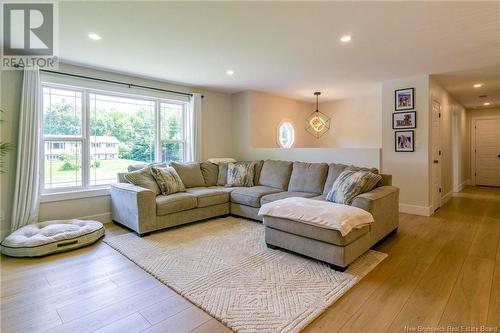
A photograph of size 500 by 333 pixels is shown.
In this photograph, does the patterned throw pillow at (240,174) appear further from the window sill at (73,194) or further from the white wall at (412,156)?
the white wall at (412,156)

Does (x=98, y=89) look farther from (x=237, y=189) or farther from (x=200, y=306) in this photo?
(x=200, y=306)

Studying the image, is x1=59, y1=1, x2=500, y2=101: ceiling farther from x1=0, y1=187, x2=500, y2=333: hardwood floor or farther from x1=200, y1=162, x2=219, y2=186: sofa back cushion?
x1=0, y1=187, x2=500, y2=333: hardwood floor

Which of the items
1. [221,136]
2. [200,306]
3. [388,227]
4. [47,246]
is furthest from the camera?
[221,136]

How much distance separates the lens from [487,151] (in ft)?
24.6

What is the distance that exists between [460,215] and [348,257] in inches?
128

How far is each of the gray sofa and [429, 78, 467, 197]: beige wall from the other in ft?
7.97

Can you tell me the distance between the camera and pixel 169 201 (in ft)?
11.8

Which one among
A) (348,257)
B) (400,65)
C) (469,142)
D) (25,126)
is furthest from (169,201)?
(469,142)

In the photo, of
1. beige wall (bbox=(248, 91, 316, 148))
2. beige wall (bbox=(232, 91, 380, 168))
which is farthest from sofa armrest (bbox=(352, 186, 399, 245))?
beige wall (bbox=(248, 91, 316, 148))

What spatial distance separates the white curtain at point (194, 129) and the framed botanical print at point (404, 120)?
3572mm

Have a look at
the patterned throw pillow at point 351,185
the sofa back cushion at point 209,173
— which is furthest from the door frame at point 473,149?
the sofa back cushion at point 209,173

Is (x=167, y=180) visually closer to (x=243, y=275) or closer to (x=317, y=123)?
(x=243, y=275)

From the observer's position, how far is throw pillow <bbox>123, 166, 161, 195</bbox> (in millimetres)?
3777

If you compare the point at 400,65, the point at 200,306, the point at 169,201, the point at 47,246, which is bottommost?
the point at 200,306
